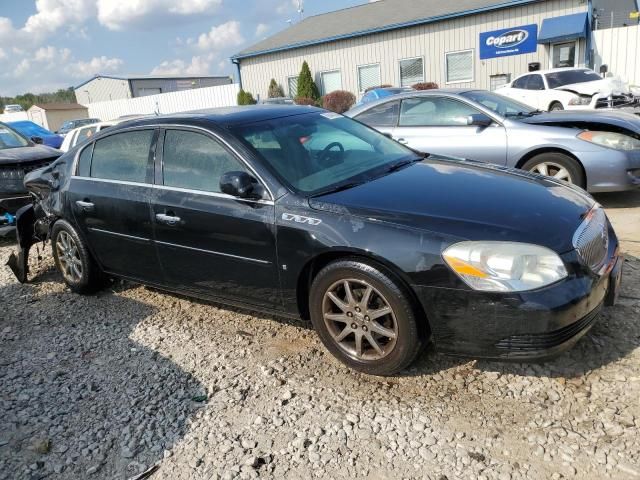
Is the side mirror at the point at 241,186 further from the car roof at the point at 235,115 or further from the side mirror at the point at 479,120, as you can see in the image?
the side mirror at the point at 479,120

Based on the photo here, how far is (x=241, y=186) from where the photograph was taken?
10.8ft

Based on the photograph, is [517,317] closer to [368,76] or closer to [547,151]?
[547,151]

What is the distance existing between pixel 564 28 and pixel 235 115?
19.3 m

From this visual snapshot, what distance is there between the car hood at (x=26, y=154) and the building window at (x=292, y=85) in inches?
833

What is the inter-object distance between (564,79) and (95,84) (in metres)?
47.5

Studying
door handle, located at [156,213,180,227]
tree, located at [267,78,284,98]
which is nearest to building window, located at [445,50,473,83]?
tree, located at [267,78,284,98]

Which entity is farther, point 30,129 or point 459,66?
point 459,66

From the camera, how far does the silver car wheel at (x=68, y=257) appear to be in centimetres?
483

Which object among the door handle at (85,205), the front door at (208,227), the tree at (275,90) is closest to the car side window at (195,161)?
the front door at (208,227)

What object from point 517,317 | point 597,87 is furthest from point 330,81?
point 517,317

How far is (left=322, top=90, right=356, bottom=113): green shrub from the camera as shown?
81.0ft

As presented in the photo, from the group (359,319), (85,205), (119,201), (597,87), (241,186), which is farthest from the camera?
(597,87)

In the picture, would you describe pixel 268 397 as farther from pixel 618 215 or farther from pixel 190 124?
pixel 618 215

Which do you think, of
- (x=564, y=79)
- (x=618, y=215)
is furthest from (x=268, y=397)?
(x=564, y=79)
